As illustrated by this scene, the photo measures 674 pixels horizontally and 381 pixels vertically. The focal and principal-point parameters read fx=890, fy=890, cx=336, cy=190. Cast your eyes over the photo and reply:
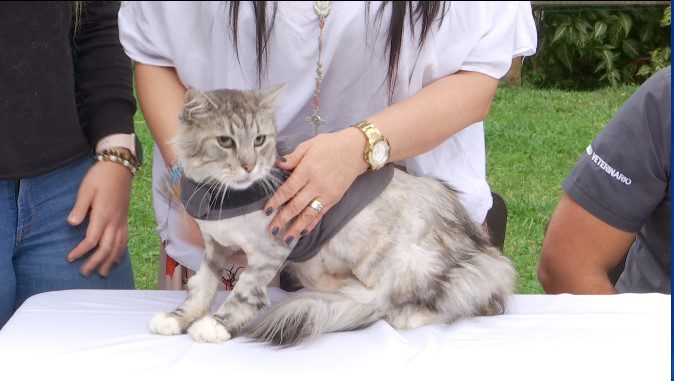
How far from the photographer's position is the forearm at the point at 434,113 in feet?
4.13

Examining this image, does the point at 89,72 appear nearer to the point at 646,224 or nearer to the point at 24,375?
the point at 24,375

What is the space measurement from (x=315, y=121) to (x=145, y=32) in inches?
10.1

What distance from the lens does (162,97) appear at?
129 cm

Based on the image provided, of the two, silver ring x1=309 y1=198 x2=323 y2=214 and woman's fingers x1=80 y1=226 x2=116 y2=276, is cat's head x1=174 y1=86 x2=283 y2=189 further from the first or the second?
woman's fingers x1=80 y1=226 x2=116 y2=276

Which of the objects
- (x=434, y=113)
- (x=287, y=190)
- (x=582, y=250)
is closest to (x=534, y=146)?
(x=582, y=250)

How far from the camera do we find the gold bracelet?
4.88 feet

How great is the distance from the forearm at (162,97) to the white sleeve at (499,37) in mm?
424

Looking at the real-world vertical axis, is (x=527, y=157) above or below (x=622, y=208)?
below

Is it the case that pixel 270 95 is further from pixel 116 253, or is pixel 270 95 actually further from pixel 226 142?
pixel 116 253

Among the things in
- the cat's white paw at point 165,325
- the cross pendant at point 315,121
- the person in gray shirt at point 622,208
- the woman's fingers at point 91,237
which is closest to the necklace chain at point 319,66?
the cross pendant at point 315,121

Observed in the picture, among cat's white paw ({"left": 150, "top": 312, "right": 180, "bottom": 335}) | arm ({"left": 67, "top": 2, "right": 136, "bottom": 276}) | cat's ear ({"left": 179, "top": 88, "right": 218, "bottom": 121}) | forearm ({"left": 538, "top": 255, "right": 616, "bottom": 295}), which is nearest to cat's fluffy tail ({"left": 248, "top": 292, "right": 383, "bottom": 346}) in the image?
cat's white paw ({"left": 150, "top": 312, "right": 180, "bottom": 335})

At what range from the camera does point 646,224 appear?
1.73 meters

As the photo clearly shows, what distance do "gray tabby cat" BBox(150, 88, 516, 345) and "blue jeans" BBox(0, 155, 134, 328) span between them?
40 cm

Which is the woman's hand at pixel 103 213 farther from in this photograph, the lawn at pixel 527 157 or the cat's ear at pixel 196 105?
the cat's ear at pixel 196 105
